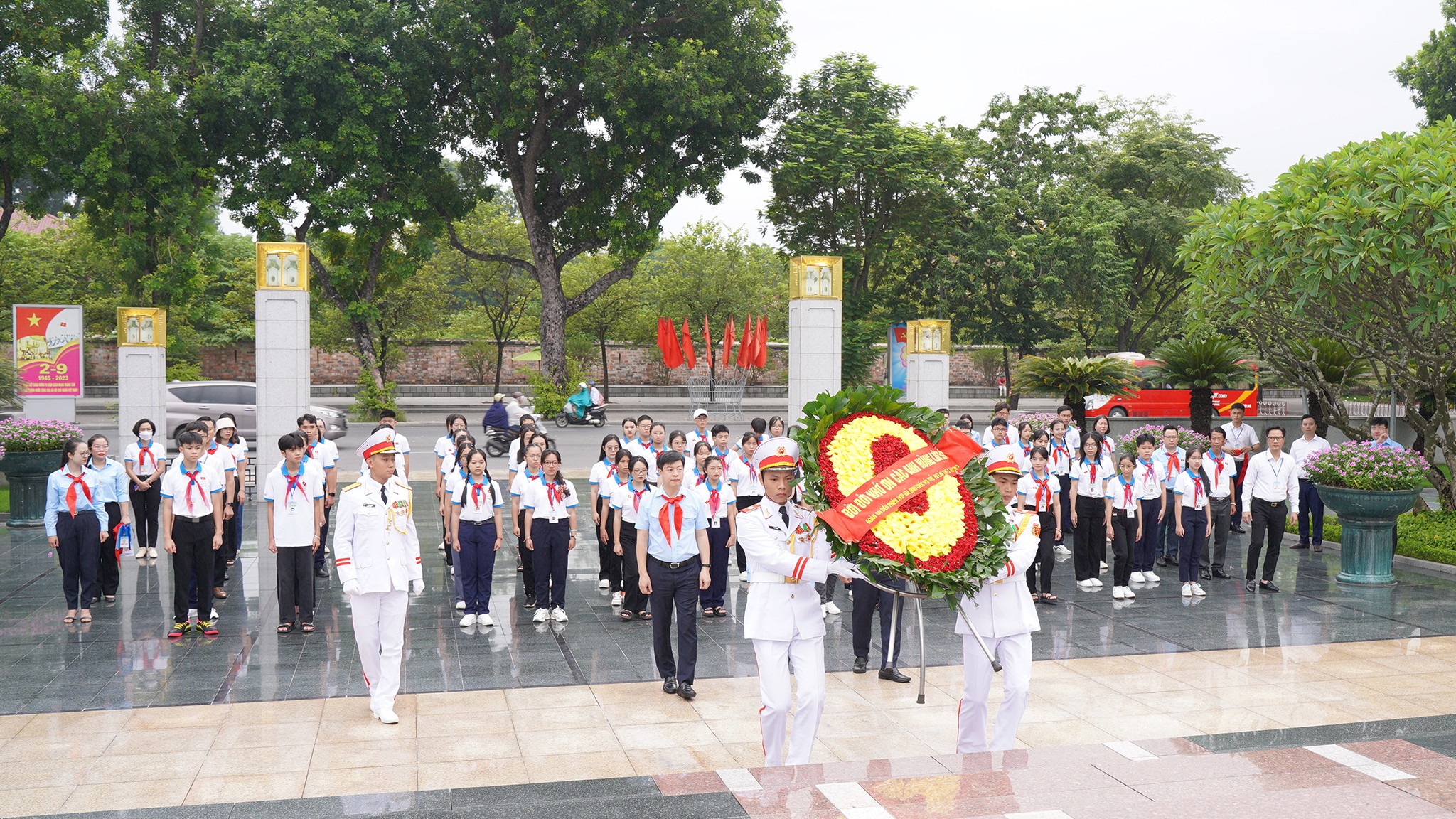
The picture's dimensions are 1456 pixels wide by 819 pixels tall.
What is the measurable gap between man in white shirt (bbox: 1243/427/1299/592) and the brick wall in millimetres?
28990

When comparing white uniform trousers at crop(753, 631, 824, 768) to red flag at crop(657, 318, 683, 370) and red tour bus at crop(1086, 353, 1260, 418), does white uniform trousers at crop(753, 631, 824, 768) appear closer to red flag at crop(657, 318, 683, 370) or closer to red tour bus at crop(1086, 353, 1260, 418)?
red tour bus at crop(1086, 353, 1260, 418)

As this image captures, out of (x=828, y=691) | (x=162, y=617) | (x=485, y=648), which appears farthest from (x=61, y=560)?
(x=828, y=691)

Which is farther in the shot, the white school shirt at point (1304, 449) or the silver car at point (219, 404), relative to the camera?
the silver car at point (219, 404)

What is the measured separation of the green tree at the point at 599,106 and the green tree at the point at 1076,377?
12539 mm

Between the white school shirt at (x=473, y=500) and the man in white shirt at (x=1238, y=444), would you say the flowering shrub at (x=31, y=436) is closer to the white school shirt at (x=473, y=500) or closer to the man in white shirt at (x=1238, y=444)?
the white school shirt at (x=473, y=500)

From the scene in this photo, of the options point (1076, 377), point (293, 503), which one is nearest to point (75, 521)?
point (293, 503)

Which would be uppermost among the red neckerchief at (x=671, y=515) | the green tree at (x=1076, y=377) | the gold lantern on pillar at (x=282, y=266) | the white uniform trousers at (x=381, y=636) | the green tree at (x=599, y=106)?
the green tree at (x=599, y=106)

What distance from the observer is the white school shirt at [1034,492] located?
31.5 ft

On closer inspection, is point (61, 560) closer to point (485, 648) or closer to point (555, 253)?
point (485, 648)

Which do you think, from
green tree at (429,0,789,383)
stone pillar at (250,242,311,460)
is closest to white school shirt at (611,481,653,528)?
stone pillar at (250,242,311,460)

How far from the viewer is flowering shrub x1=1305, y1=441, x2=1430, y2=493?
1041cm

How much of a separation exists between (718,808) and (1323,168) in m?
9.60

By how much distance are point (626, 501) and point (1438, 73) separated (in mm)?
26270

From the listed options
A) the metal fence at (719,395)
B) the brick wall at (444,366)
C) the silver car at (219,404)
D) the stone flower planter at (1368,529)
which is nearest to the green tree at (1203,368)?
the stone flower planter at (1368,529)
